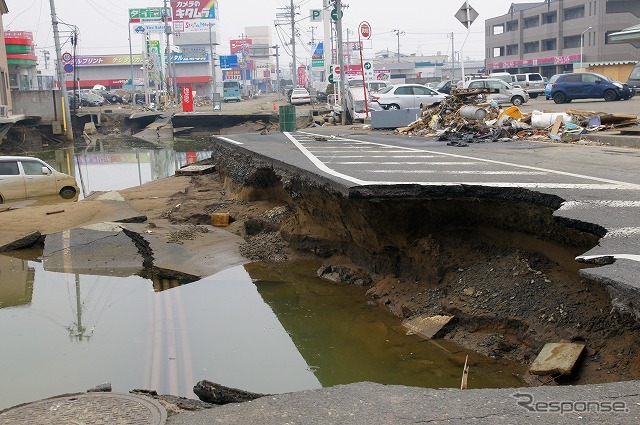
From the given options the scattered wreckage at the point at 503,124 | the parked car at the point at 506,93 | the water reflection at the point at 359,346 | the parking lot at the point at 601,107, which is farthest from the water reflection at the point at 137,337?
the parked car at the point at 506,93

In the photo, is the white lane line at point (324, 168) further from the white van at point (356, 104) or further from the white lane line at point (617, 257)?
the white van at point (356, 104)

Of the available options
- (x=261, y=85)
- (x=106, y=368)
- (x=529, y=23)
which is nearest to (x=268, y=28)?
(x=261, y=85)

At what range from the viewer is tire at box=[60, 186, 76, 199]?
20.9m

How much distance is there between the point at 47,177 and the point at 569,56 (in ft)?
219

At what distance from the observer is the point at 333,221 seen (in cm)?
1168

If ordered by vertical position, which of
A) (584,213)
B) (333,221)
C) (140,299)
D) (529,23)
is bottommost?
(140,299)

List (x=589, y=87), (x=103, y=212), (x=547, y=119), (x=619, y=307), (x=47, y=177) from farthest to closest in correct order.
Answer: (x=589, y=87), (x=47, y=177), (x=547, y=119), (x=103, y=212), (x=619, y=307)

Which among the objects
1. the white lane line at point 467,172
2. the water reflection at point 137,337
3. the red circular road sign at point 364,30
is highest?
the red circular road sign at point 364,30

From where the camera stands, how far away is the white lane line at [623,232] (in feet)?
20.7

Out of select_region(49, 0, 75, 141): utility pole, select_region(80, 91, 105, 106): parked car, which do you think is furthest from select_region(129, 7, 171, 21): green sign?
select_region(49, 0, 75, 141): utility pole

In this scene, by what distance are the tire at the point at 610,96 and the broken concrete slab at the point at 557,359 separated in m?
33.6

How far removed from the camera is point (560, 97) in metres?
37.8

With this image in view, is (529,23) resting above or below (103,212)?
above

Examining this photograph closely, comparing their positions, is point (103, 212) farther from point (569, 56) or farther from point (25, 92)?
point (569, 56)
